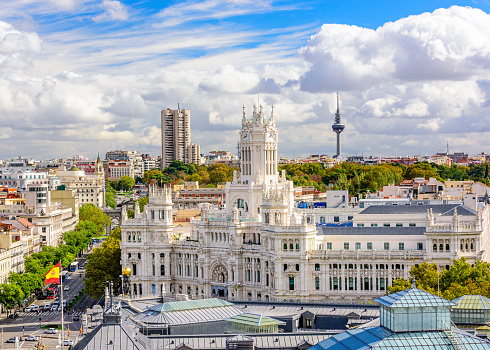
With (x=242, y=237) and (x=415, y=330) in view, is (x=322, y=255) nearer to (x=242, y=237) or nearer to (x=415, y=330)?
(x=242, y=237)

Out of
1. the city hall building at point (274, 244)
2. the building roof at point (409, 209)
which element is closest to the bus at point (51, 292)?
the city hall building at point (274, 244)

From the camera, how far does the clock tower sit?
451ft

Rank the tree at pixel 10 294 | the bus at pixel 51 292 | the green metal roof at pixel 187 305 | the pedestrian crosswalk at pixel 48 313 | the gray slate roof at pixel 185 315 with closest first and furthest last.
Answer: the gray slate roof at pixel 185 315
the green metal roof at pixel 187 305
the tree at pixel 10 294
the pedestrian crosswalk at pixel 48 313
the bus at pixel 51 292

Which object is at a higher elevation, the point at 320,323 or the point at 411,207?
the point at 411,207

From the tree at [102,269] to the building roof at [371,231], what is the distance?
38.3 m

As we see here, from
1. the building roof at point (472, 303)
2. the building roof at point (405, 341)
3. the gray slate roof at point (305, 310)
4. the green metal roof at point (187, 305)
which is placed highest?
the building roof at point (405, 341)

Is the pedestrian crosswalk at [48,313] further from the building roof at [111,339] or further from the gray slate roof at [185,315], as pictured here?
the building roof at [111,339]

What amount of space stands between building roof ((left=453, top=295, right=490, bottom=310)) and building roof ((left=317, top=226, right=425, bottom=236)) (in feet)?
141

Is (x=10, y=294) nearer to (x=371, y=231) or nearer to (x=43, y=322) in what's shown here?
(x=43, y=322)

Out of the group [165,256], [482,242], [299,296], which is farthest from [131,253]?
[482,242]

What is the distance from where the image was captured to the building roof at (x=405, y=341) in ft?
172

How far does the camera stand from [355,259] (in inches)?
4498

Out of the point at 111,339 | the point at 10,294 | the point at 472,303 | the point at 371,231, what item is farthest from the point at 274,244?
the point at 111,339

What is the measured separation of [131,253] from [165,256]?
549cm
